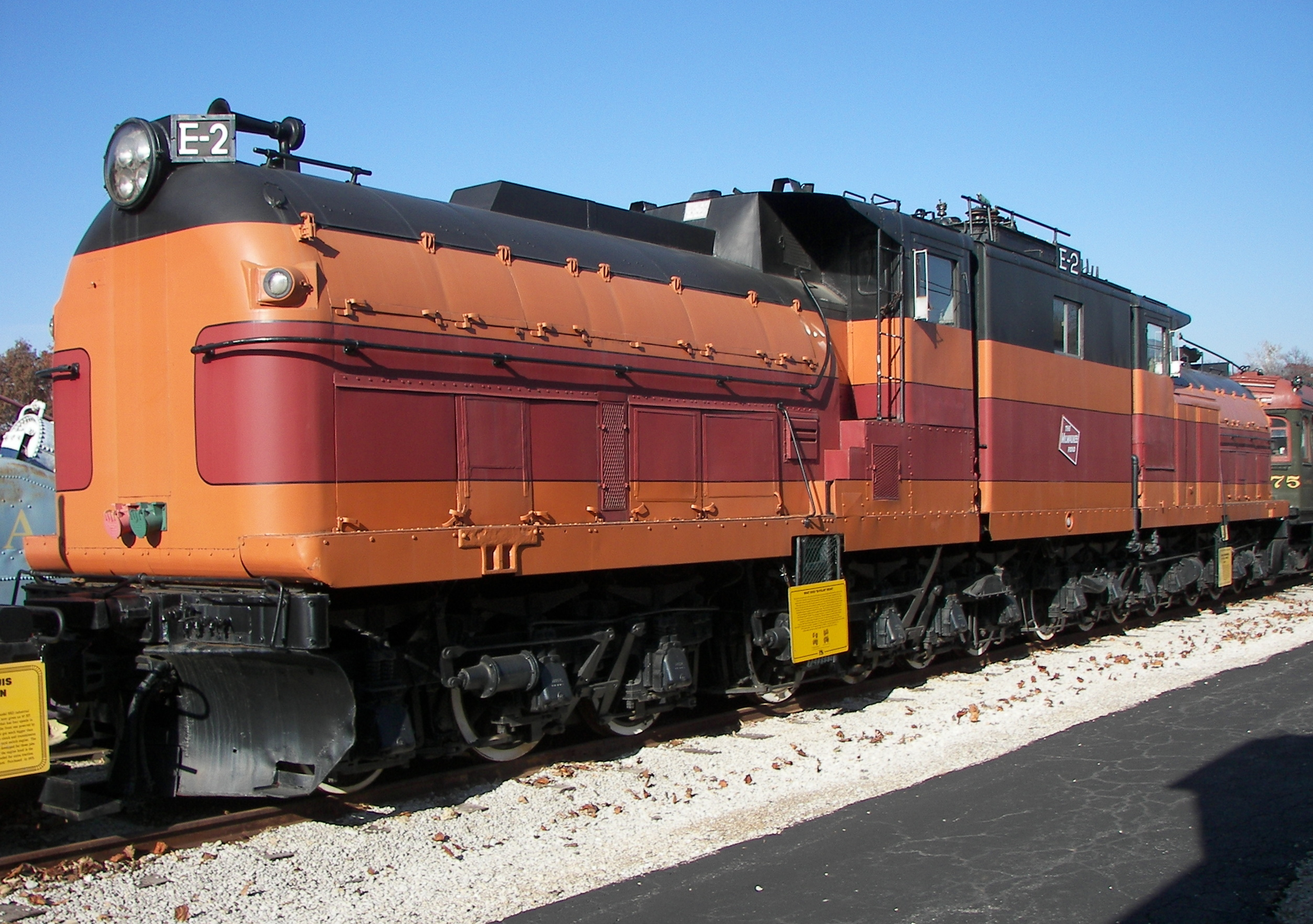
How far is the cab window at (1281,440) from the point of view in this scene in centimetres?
2033

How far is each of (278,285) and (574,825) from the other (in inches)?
135

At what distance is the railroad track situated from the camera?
18.6 feet

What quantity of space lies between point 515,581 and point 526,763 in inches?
48.6

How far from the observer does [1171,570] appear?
15617 millimetres

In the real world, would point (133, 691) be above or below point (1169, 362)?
below

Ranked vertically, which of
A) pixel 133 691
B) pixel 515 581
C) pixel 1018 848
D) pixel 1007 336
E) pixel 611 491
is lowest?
pixel 1018 848

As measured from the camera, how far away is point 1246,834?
598 centimetres

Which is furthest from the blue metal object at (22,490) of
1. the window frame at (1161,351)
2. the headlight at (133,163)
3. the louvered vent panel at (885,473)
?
the window frame at (1161,351)

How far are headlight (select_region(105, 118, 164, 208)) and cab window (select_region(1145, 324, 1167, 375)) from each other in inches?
473

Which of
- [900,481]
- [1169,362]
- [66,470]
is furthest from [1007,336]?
[66,470]

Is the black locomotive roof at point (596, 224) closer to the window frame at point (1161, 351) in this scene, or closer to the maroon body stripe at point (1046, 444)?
the maroon body stripe at point (1046, 444)

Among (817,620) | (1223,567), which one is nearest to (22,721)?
(817,620)

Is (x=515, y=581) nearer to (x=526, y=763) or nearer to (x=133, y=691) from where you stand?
(x=526, y=763)

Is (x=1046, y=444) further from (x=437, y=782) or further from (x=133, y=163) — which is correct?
(x=133, y=163)
